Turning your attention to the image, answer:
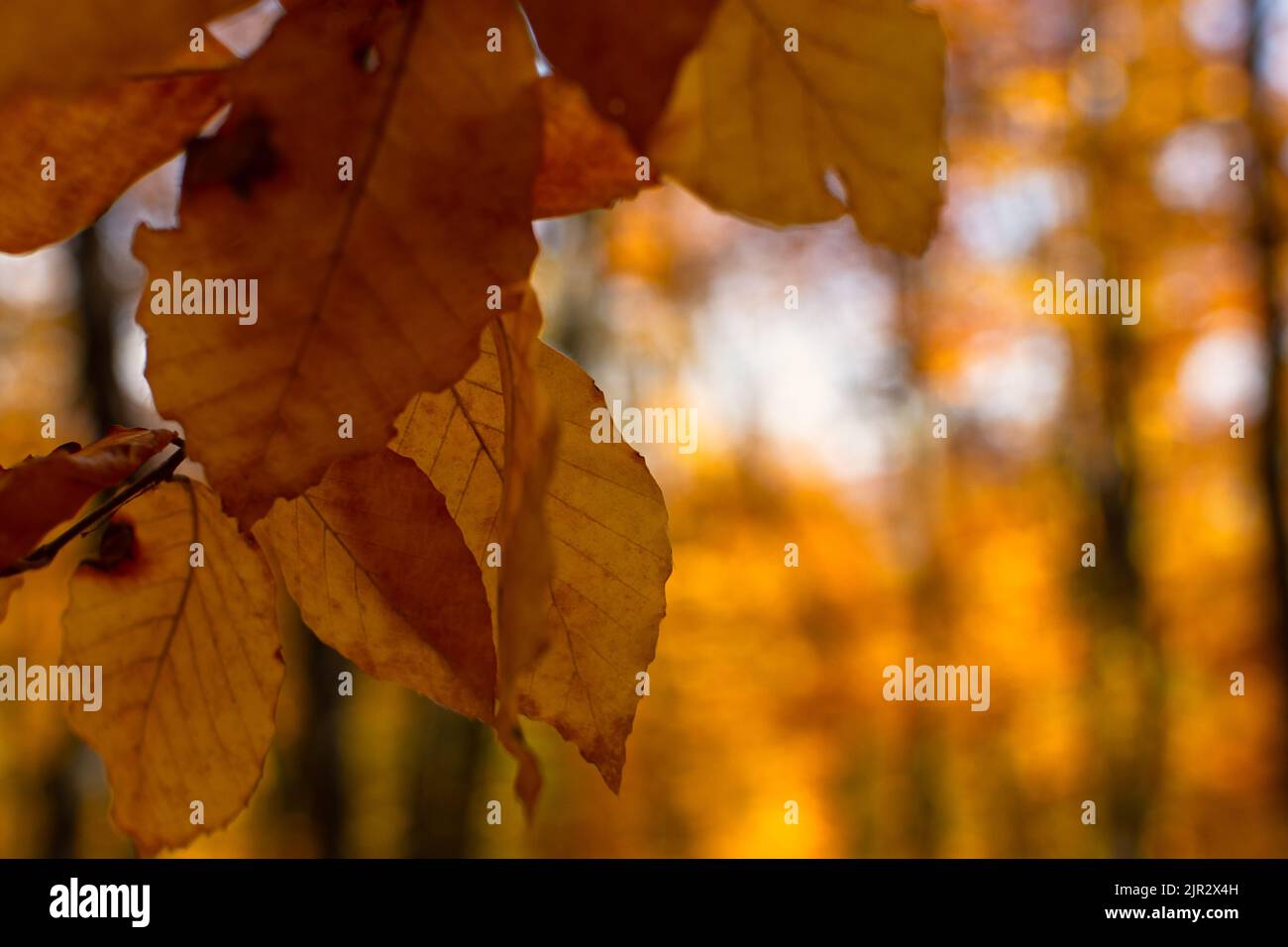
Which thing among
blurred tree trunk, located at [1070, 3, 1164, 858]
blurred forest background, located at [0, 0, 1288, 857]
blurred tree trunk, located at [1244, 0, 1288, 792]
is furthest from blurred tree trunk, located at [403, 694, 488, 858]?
blurred tree trunk, located at [1244, 0, 1288, 792]

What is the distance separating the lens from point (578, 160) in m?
0.38

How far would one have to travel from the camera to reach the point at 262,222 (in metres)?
0.29

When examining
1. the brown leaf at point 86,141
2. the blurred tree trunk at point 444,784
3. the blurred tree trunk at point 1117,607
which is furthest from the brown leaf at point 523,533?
the blurred tree trunk at point 444,784

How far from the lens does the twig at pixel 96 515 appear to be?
1.21 ft

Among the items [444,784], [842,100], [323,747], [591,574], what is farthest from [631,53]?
[444,784]

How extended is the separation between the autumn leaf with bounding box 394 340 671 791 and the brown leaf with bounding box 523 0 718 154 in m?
0.14

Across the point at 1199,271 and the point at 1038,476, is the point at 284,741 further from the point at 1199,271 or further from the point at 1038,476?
the point at 1199,271

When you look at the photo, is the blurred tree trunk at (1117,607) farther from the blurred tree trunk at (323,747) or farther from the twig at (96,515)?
the twig at (96,515)

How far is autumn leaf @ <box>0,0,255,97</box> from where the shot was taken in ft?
0.70

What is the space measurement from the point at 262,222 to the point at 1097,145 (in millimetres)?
6013

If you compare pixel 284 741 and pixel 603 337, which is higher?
pixel 603 337

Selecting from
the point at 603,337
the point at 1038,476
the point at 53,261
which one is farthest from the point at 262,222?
the point at 1038,476

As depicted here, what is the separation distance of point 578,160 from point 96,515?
0.80ft

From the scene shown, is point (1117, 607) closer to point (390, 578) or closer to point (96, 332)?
point (96, 332)
